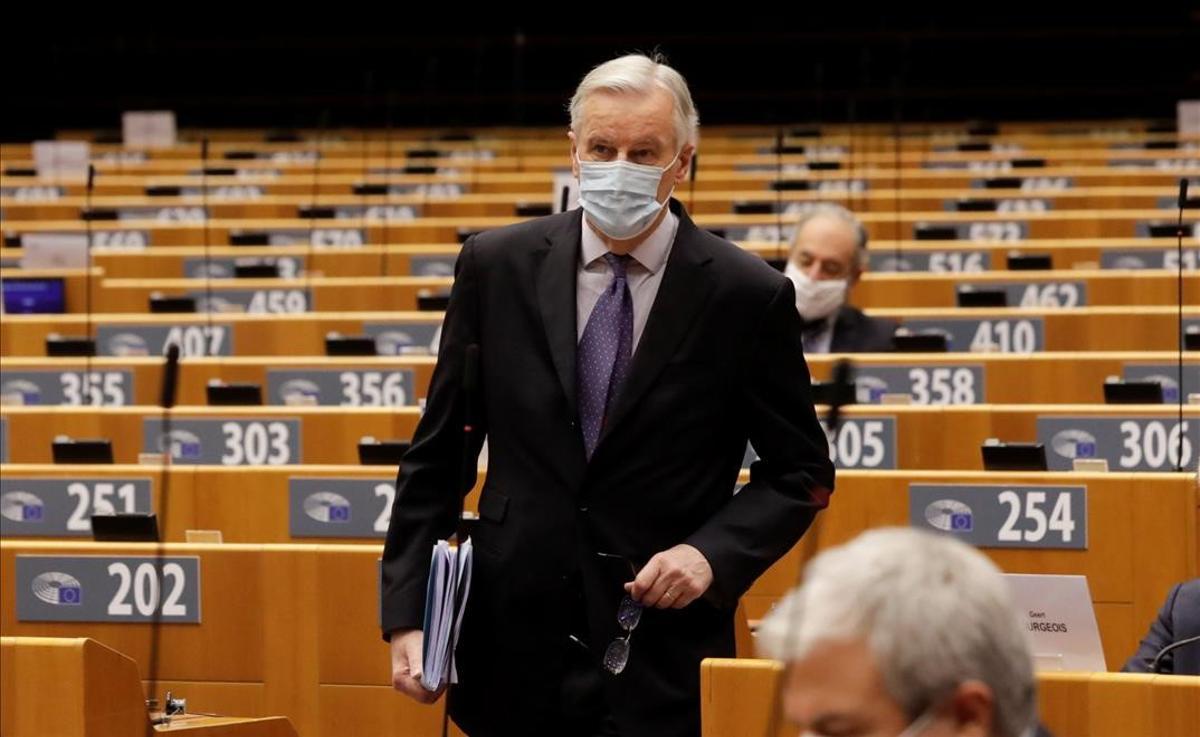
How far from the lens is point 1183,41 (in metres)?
16.5

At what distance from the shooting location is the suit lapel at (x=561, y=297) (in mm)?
2861

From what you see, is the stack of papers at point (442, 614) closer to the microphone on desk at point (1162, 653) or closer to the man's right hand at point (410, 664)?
the man's right hand at point (410, 664)

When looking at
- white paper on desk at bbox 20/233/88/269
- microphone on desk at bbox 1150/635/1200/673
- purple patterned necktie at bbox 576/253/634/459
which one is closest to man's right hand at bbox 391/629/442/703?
purple patterned necktie at bbox 576/253/634/459

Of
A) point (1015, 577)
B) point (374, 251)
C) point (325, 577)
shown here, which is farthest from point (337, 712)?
point (374, 251)

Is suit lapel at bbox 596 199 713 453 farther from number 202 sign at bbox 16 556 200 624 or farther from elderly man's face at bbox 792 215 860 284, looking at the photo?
elderly man's face at bbox 792 215 860 284

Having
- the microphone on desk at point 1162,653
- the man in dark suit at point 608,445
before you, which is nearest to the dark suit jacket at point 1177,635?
the microphone on desk at point 1162,653

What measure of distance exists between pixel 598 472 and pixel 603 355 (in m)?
0.17

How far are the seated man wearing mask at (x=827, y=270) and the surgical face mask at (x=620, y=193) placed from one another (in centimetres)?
362

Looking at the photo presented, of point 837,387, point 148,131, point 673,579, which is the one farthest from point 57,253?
point 837,387

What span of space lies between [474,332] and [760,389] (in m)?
0.40

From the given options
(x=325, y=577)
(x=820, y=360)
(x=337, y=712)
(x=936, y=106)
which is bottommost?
(x=337, y=712)

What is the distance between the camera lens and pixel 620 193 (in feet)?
9.19

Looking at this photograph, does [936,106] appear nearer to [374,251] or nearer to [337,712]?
[374,251]

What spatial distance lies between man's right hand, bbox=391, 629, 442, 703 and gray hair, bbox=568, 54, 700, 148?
722mm
